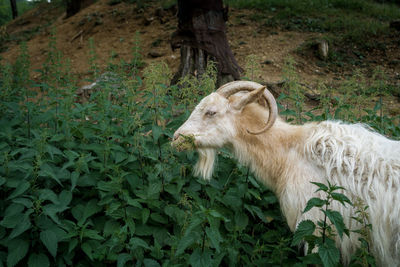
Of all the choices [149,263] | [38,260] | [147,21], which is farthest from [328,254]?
[147,21]

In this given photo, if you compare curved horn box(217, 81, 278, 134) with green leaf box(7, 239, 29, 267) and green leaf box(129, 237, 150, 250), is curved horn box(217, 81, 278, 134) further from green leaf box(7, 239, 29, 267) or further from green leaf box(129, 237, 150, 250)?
green leaf box(7, 239, 29, 267)

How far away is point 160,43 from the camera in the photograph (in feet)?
34.2

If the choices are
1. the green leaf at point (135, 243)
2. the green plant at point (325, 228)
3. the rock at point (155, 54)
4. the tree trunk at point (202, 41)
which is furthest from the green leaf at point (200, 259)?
the rock at point (155, 54)

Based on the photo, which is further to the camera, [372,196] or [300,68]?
[300,68]

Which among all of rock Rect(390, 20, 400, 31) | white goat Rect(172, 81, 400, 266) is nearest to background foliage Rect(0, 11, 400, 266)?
white goat Rect(172, 81, 400, 266)

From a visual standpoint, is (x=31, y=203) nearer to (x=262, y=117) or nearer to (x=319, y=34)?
(x=262, y=117)

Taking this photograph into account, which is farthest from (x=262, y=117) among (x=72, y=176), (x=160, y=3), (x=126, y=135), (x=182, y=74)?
(x=160, y=3)

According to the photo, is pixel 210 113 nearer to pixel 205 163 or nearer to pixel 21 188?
pixel 205 163

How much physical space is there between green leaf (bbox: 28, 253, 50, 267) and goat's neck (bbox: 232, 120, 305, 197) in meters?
1.91

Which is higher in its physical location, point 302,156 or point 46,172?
point 46,172

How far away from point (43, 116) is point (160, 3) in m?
10.6

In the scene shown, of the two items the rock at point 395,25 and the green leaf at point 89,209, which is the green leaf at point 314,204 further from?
the rock at point 395,25

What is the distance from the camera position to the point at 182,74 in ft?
20.5

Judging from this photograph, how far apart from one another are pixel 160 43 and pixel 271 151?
8089 mm
